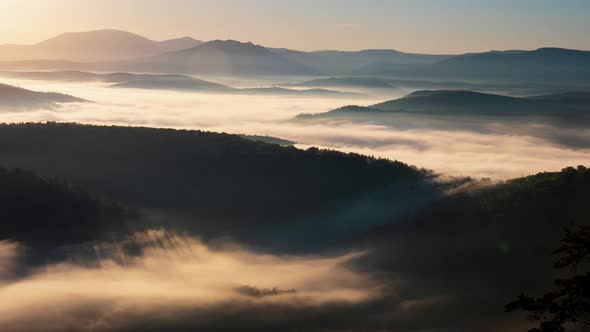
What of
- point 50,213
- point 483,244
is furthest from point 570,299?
point 50,213

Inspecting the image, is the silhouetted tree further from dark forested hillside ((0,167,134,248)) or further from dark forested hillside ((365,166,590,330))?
dark forested hillside ((0,167,134,248))

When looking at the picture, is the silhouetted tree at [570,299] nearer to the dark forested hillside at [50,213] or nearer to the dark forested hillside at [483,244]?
the dark forested hillside at [483,244]

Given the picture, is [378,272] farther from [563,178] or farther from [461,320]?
[563,178]

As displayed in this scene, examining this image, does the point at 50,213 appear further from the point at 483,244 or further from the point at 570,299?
the point at 570,299

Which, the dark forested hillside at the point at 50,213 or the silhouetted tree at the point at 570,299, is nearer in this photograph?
the silhouetted tree at the point at 570,299

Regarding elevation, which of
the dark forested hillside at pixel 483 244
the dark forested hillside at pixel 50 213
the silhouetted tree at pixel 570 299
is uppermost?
the dark forested hillside at pixel 50 213

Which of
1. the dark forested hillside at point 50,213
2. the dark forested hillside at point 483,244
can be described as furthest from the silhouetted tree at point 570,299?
the dark forested hillside at point 50,213

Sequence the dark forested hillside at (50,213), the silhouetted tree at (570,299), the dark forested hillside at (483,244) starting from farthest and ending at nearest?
1. the dark forested hillside at (50,213)
2. the dark forested hillside at (483,244)
3. the silhouetted tree at (570,299)

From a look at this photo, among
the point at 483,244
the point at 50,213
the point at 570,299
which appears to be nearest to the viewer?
the point at 570,299

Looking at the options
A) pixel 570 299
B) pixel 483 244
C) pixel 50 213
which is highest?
pixel 50 213

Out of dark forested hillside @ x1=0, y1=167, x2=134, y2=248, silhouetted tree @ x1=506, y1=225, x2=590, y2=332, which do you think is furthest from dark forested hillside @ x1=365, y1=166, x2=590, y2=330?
silhouetted tree @ x1=506, y1=225, x2=590, y2=332

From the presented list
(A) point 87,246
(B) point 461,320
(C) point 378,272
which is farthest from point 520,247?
(A) point 87,246
